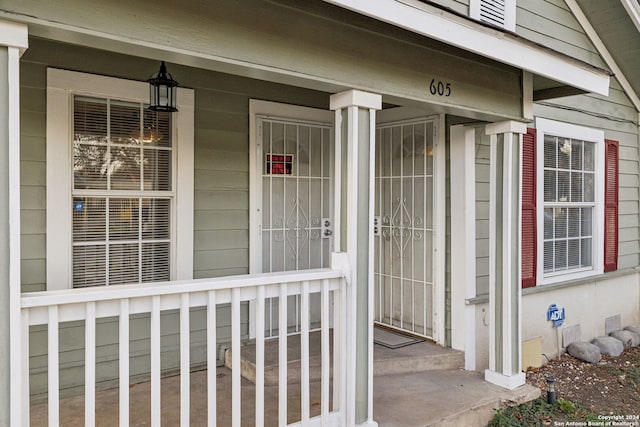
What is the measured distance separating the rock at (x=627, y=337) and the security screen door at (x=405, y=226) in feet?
9.38

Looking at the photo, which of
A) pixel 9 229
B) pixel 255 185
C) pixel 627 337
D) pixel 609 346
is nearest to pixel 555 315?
pixel 609 346

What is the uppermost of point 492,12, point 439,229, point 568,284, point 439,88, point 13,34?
point 492,12

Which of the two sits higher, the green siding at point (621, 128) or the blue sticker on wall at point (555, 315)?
the green siding at point (621, 128)

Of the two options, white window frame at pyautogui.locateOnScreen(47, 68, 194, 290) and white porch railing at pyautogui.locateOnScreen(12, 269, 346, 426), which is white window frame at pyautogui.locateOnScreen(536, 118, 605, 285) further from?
white window frame at pyautogui.locateOnScreen(47, 68, 194, 290)

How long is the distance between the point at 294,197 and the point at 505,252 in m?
1.74

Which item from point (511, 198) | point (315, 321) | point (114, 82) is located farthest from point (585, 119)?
point (114, 82)

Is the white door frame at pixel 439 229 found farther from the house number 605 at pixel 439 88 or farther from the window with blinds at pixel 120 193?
the window with blinds at pixel 120 193

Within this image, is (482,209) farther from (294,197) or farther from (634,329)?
(634,329)

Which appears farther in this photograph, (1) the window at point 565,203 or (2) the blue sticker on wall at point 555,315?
(2) the blue sticker on wall at point 555,315

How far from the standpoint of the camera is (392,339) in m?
4.29

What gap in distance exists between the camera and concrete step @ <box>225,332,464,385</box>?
11.5 ft

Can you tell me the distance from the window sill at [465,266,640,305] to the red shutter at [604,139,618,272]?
99 mm

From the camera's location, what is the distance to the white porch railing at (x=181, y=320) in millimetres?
1841

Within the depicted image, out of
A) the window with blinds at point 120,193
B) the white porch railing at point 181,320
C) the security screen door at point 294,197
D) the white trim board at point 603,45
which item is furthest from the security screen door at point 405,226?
the white trim board at point 603,45
